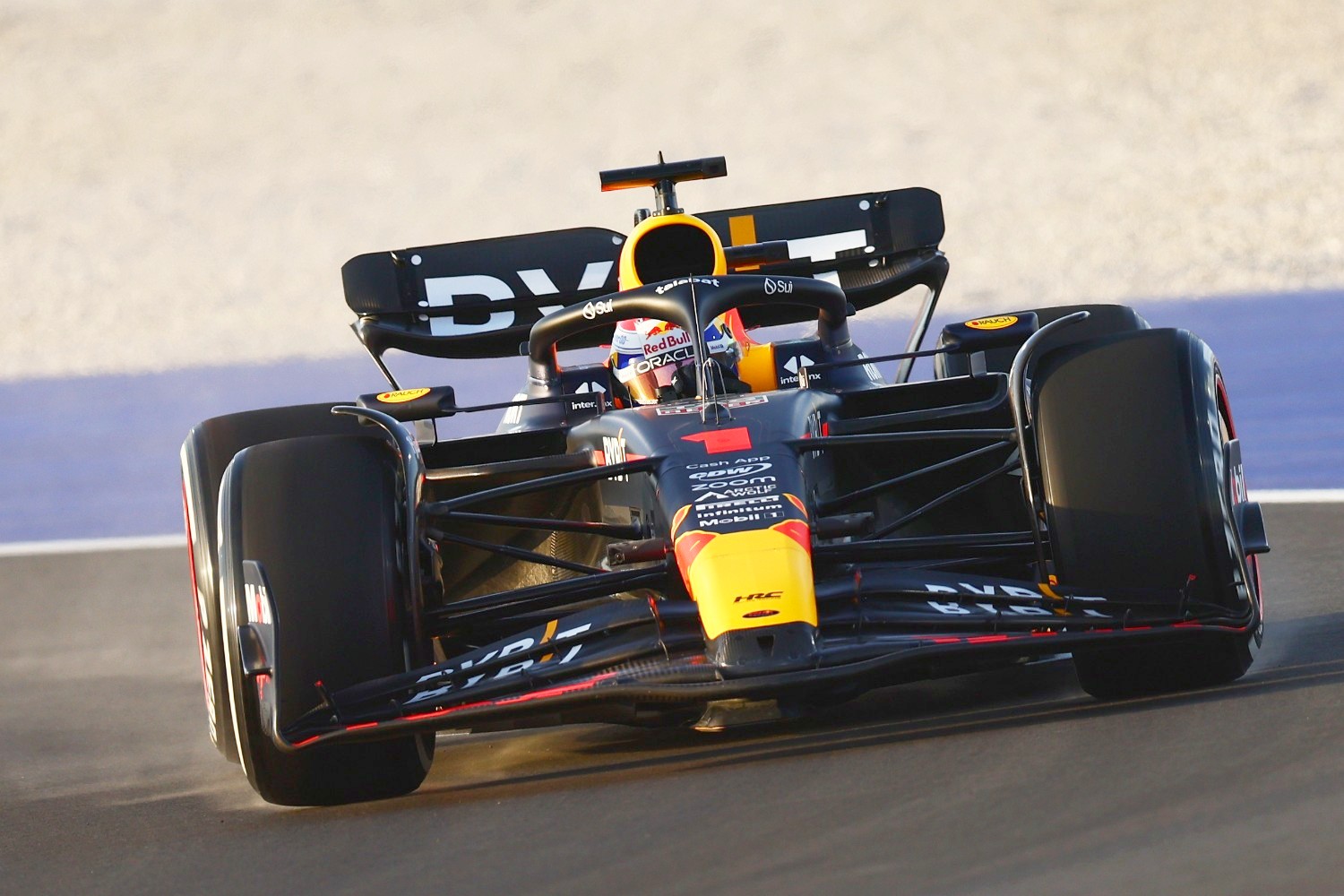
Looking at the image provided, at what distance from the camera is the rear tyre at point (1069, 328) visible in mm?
7707

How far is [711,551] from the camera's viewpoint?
5223mm

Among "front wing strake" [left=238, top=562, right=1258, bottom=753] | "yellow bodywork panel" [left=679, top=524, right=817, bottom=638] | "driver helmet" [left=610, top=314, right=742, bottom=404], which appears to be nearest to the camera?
"front wing strake" [left=238, top=562, right=1258, bottom=753]

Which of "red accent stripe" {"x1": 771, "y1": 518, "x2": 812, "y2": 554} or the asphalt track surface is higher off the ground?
"red accent stripe" {"x1": 771, "y1": 518, "x2": 812, "y2": 554}

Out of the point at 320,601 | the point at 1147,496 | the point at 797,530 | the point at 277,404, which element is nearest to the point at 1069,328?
the point at 1147,496

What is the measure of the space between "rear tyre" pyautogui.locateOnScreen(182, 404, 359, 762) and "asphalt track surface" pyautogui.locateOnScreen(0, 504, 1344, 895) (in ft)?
0.97

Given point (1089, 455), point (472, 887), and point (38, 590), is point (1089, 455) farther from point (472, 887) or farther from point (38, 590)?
point (38, 590)

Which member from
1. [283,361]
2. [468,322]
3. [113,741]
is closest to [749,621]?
[113,741]

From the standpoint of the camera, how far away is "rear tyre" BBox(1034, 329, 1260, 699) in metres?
5.41

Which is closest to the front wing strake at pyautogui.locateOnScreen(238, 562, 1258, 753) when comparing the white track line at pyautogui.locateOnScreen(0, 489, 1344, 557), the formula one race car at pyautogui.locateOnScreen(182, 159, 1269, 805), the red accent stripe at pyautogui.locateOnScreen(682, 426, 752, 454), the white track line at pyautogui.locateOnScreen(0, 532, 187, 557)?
the formula one race car at pyautogui.locateOnScreen(182, 159, 1269, 805)

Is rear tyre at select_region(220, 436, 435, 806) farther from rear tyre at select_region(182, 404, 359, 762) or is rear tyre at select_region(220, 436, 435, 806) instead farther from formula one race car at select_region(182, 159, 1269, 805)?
rear tyre at select_region(182, 404, 359, 762)

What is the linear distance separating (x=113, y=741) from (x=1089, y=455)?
390 cm

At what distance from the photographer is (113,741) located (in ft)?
24.1

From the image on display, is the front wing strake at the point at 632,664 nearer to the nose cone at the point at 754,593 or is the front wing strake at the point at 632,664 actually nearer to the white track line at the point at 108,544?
the nose cone at the point at 754,593

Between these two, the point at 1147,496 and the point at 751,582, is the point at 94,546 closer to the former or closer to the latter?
the point at 751,582
